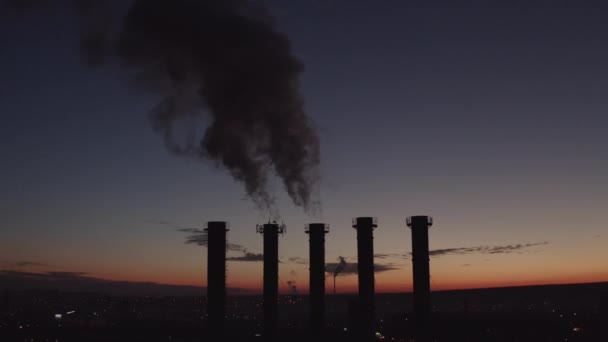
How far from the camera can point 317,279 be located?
4297cm

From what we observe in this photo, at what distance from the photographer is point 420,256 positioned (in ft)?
140

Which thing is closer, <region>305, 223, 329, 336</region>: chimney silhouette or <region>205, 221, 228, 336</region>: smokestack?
<region>205, 221, 228, 336</region>: smokestack

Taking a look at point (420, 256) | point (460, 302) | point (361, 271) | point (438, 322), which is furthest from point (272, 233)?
point (460, 302)

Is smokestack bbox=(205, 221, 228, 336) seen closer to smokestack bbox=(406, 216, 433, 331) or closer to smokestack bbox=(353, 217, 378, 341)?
smokestack bbox=(353, 217, 378, 341)

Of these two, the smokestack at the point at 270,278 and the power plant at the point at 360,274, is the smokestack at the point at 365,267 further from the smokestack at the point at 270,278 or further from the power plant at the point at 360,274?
the smokestack at the point at 270,278

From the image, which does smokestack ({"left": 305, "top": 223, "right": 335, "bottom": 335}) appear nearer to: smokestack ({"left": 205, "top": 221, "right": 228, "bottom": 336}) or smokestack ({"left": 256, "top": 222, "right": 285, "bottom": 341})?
smokestack ({"left": 256, "top": 222, "right": 285, "bottom": 341})

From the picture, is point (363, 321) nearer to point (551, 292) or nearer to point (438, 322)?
point (438, 322)

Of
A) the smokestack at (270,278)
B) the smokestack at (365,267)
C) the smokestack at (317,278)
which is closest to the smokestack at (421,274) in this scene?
the smokestack at (365,267)

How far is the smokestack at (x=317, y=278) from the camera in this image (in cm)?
4300

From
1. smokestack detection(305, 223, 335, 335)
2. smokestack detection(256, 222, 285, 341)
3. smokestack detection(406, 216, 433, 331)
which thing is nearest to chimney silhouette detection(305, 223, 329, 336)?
smokestack detection(305, 223, 335, 335)

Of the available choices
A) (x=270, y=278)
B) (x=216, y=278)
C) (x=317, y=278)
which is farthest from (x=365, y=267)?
(x=216, y=278)

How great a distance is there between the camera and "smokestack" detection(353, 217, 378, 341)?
1672 inches

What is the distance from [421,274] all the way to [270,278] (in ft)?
37.1

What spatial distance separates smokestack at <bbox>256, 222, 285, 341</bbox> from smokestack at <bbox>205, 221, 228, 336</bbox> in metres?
4.09
